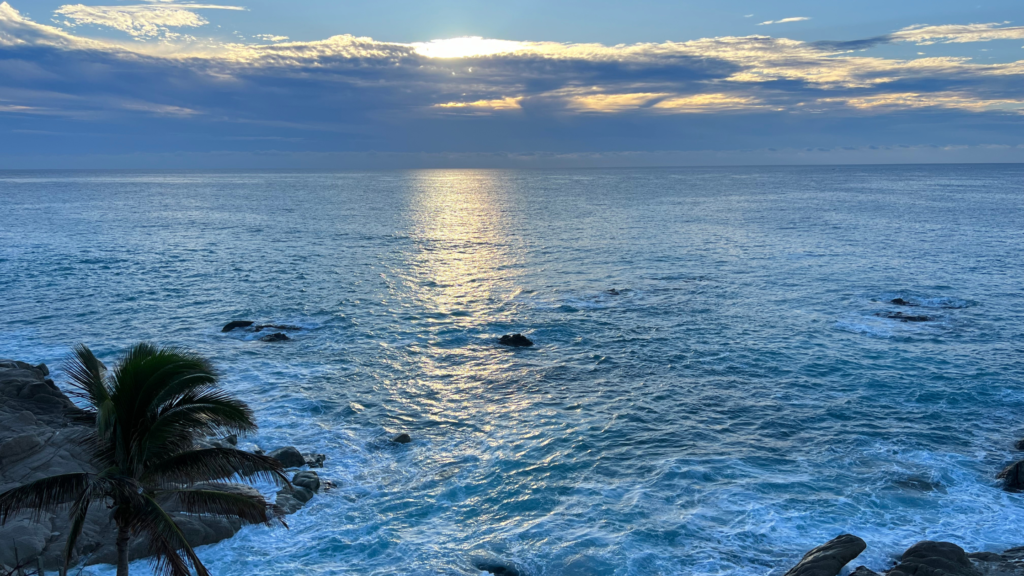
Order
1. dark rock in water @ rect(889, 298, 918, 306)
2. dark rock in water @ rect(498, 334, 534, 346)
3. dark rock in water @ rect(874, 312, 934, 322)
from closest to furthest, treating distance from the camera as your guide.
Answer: dark rock in water @ rect(498, 334, 534, 346) → dark rock in water @ rect(874, 312, 934, 322) → dark rock in water @ rect(889, 298, 918, 306)

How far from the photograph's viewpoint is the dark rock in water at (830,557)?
2050cm

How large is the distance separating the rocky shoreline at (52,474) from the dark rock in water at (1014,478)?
28047mm

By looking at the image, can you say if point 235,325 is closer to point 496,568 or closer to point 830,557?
point 496,568

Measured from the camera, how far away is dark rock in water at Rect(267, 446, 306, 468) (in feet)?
94.8

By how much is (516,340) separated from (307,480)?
860 inches

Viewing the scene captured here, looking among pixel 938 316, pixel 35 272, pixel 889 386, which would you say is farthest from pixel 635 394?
pixel 35 272

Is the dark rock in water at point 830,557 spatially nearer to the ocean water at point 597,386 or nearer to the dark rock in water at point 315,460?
the ocean water at point 597,386

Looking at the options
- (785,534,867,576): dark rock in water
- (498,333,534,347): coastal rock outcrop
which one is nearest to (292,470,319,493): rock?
(785,534,867,576): dark rock in water

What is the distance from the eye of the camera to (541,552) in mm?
22766

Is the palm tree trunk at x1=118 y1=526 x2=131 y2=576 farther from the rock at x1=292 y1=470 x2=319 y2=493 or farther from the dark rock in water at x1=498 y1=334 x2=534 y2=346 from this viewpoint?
the dark rock in water at x1=498 y1=334 x2=534 y2=346

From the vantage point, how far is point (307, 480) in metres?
27.2

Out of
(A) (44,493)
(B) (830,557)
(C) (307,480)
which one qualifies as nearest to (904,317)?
(B) (830,557)

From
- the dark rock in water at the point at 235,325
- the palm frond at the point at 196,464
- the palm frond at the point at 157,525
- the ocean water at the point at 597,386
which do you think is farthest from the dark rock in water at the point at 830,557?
the dark rock in water at the point at 235,325

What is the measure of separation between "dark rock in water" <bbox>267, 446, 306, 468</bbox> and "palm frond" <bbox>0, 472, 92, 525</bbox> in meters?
16.1
